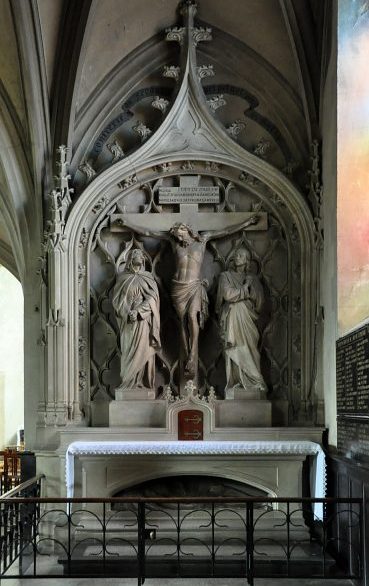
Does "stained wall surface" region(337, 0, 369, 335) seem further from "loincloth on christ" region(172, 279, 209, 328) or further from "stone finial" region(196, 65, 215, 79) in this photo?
"stone finial" region(196, 65, 215, 79)

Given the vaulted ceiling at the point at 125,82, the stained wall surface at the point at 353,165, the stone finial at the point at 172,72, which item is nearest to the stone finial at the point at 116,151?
the vaulted ceiling at the point at 125,82

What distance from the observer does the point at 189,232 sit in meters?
7.86

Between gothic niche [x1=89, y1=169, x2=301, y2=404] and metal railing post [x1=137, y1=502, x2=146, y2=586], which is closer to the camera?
metal railing post [x1=137, y1=502, x2=146, y2=586]

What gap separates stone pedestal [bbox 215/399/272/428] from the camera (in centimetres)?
764

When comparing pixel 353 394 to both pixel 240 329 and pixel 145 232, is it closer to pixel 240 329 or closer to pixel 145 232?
pixel 240 329

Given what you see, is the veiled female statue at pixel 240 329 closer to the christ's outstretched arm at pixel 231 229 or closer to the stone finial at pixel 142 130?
the christ's outstretched arm at pixel 231 229

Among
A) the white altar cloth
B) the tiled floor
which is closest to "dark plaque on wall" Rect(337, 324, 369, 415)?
the white altar cloth

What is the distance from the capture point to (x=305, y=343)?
7.75 m

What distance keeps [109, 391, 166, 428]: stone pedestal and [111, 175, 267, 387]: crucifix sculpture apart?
41cm

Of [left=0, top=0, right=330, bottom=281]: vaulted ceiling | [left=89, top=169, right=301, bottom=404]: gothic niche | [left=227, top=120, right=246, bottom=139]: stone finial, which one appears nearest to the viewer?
[left=0, top=0, right=330, bottom=281]: vaulted ceiling

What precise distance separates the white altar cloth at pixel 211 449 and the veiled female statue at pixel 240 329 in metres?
0.82

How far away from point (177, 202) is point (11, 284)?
10.6 m

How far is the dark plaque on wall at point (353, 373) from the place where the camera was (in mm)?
5617

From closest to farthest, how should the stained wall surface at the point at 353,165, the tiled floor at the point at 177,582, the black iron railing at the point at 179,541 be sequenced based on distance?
the black iron railing at the point at 179,541 < the tiled floor at the point at 177,582 < the stained wall surface at the point at 353,165
